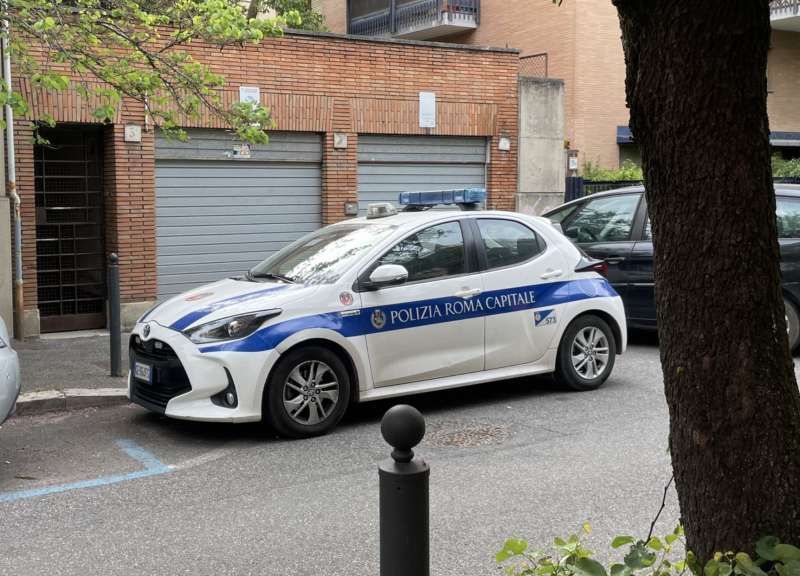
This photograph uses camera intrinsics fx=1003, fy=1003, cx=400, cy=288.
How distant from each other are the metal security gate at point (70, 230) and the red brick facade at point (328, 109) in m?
0.24

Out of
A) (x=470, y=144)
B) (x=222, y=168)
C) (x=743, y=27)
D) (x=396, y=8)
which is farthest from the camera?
(x=396, y=8)

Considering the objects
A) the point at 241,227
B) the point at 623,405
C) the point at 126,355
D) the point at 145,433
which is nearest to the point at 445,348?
the point at 623,405

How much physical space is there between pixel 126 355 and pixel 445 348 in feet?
14.8

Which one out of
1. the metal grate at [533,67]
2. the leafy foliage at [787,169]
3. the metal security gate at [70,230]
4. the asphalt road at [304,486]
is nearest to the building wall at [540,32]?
the metal grate at [533,67]

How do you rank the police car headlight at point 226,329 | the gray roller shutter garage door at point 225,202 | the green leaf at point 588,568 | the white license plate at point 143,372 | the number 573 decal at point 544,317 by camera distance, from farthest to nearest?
the gray roller shutter garage door at point 225,202, the number 573 decal at point 544,317, the white license plate at point 143,372, the police car headlight at point 226,329, the green leaf at point 588,568

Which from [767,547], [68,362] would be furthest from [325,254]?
[767,547]

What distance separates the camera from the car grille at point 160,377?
7.09 metres

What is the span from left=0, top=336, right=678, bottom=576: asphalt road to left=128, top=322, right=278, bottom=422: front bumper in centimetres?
26

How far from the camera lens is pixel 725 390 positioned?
2.79 m

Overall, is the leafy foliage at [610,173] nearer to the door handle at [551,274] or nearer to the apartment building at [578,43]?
the apartment building at [578,43]

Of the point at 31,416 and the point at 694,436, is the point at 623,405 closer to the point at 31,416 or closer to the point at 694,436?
the point at 31,416

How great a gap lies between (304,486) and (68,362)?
5039 millimetres

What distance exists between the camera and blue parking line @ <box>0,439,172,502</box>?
19.6 ft

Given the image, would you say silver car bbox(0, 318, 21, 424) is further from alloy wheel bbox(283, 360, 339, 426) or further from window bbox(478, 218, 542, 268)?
window bbox(478, 218, 542, 268)
